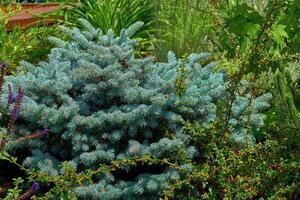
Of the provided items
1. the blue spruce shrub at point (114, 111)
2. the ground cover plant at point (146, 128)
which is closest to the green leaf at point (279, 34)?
the ground cover plant at point (146, 128)

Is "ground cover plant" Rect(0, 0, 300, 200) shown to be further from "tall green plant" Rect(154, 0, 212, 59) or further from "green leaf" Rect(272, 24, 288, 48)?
"tall green plant" Rect(154, 0, 212, 59)

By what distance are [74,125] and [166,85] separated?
580mm

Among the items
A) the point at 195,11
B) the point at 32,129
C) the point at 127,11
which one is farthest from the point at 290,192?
the point at 127,11

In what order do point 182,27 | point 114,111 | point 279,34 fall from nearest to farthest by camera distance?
1. point 114,111
2. point 279,34
3. point 182,27

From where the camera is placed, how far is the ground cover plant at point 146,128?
10.9 feet

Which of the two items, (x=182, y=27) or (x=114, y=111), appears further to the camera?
(x=182, y=27)

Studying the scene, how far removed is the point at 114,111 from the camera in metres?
3.65

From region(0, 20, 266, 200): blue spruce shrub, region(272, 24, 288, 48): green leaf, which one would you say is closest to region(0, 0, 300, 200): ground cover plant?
region(0, 20, 266, 200): blue spruce shrub

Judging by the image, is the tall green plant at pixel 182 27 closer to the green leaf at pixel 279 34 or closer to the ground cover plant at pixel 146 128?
the green leaf at pixel 279 34

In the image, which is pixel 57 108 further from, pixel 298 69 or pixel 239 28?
pixel 298 69

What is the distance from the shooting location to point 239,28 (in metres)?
4.85

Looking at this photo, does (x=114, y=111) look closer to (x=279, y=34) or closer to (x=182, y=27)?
(x=279, y=34)

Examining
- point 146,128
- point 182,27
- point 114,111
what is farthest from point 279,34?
point 114,111

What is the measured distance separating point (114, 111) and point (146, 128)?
0.21 metres
